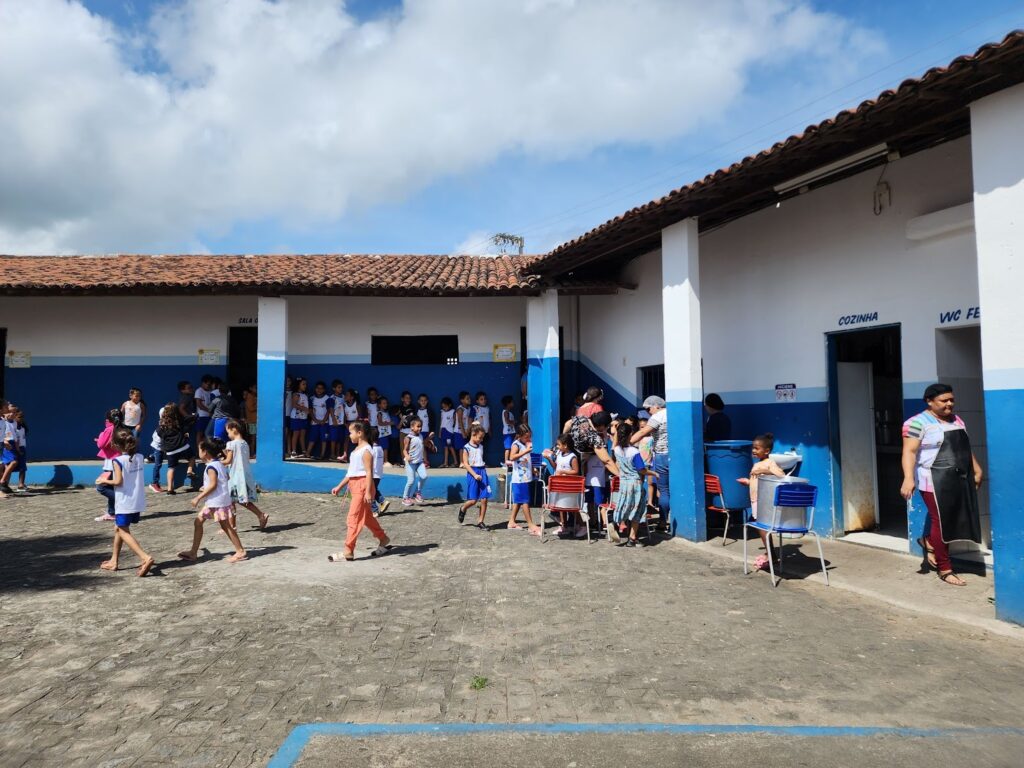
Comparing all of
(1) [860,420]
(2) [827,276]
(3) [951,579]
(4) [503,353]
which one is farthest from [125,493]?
(1) [860,420]

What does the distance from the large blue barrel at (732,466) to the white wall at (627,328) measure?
251 cm

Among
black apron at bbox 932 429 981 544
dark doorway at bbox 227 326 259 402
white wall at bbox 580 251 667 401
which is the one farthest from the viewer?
dark doorway at bbox 227 326 259 402

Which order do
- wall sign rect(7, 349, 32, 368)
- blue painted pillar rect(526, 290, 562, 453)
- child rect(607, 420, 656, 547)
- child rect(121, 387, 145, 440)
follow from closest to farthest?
child rect(607, 420, 656, 547)
child rect(121, 387, 145, 440)
blue painted pillar rect(526, 290, 562, 453)
wall sign rect(7, 349, 32, 368)

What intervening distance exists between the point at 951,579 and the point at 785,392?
10.3 ft

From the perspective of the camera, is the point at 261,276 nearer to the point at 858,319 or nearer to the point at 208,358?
the point at 208,358

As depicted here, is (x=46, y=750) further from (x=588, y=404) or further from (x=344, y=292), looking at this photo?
(x=344, y=292)

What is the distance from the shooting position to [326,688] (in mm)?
4047

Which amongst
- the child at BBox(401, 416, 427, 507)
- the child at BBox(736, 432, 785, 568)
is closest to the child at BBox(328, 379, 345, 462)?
the child at BBox(401, 416, 427, 507)

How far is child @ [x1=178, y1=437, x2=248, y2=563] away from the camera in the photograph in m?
6.94

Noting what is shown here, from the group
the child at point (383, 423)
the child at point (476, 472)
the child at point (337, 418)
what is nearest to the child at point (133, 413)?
the child at point (337, 418)

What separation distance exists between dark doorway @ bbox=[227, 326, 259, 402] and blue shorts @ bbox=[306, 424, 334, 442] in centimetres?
202

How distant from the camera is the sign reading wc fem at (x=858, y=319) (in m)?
7.58

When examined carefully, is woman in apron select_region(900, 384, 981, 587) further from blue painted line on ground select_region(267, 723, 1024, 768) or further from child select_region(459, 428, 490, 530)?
child select_region(459, 428, 490, 530)

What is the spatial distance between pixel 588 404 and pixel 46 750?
6889 millimetres
